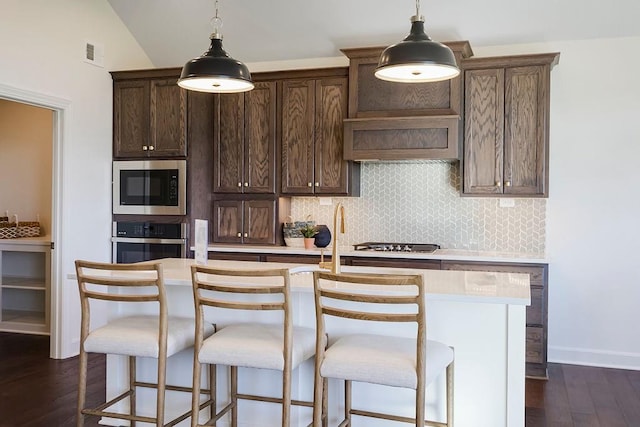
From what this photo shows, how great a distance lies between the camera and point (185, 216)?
5.05 m

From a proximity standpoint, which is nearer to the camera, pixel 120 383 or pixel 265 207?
pixel 120 383

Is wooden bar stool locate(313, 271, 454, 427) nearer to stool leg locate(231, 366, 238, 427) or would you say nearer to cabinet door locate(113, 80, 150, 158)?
stool leg locate(231, 366, 238, 427)

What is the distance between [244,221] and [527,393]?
267 centimetres

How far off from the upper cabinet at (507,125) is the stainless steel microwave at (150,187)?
2417mm

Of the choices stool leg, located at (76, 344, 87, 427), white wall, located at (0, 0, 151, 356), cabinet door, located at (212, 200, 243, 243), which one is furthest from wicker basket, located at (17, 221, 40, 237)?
stool leg, located at (76, 344, 87, 427)

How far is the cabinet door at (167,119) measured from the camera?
5.10 m

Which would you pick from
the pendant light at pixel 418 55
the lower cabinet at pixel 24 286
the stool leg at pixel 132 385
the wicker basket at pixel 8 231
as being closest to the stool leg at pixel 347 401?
the stool leg at pixel 132 385

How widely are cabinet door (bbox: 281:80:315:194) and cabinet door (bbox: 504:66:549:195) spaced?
1595 mm

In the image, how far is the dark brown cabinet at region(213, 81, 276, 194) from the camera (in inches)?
200

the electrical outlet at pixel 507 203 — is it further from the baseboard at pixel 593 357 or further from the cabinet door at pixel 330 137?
the cabinet door at pixel 330 137

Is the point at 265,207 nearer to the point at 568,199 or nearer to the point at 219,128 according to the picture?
the point at 219,128

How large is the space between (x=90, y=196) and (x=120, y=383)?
87.8 inches

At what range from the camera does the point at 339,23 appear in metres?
4.94

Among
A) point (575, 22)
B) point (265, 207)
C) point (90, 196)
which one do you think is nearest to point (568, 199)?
point (575, 22)
